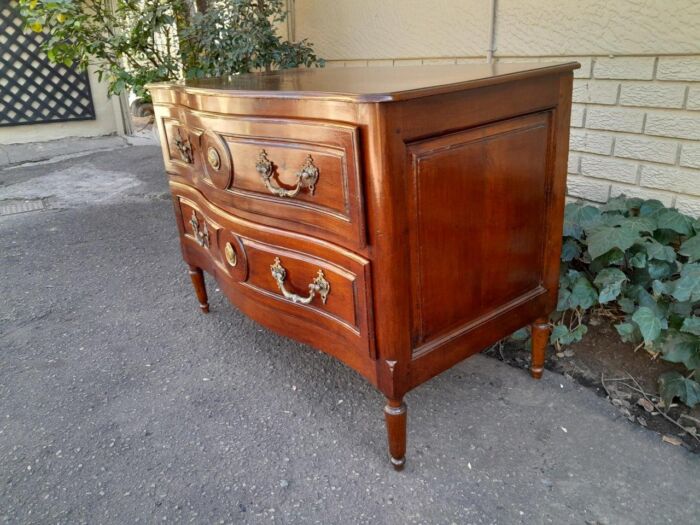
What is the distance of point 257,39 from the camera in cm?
310

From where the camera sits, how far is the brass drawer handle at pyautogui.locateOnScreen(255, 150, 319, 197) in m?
1.32

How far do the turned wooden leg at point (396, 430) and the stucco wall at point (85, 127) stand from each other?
6.34m

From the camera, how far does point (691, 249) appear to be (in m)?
1.78

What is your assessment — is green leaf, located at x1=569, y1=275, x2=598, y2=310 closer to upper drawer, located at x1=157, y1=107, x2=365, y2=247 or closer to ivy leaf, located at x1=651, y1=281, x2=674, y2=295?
ivy leaf, located at x1=651, y1=281, x2=674, y2=295

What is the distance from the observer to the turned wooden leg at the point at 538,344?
70.7 inches

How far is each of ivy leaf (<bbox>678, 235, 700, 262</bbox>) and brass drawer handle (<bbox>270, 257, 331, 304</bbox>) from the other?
1.20m

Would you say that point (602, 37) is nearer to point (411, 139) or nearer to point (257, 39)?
point (411, 139)

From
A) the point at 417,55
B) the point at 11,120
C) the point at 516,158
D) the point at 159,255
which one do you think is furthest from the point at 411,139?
the point at 11,120

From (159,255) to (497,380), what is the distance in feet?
7.18

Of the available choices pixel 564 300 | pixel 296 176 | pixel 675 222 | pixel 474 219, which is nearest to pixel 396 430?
pixel 474 219

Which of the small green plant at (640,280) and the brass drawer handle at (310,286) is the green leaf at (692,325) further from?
the brass drawer handle at (310,286)

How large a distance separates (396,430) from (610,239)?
99 cm

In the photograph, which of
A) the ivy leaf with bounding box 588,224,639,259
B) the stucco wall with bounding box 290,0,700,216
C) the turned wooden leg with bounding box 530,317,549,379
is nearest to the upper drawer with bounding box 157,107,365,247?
the turned wooden leg with bounding box 530,317,549,379

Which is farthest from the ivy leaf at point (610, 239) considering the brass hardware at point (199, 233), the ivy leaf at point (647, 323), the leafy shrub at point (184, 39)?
the leafy shrub at point (184, 39)
